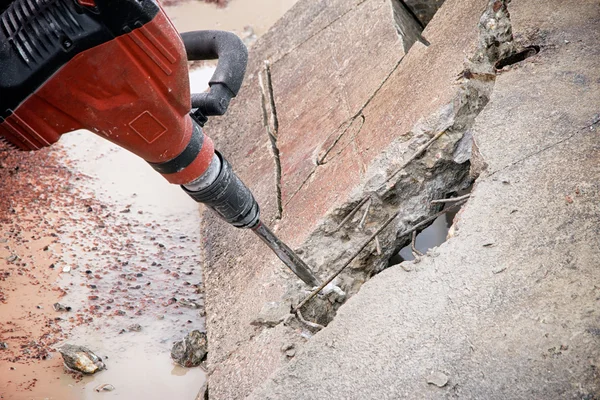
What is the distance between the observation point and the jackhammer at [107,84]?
1394mm

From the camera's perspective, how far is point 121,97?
1.53 metres

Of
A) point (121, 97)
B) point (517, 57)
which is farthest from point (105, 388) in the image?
point (517, 57)

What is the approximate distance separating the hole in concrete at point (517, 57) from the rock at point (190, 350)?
4.94 feet

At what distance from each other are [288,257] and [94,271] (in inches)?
47.1

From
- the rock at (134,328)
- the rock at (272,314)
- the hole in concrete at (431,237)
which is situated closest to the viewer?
the rock at (272,314)

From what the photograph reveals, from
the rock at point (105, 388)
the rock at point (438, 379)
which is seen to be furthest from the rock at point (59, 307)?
the rock at point (438, 379)

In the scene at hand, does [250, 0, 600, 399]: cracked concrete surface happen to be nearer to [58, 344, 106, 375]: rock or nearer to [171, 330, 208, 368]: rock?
[171, 330, 208, 368]: rock

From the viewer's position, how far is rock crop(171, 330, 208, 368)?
7.87ft

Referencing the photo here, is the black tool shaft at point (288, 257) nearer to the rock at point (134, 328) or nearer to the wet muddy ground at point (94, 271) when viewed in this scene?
the wet muddy ground at point (94, 271)

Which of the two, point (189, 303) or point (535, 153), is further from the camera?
point (189, 303)

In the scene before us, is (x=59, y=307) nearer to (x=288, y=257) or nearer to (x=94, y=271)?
(x=94, y=271)

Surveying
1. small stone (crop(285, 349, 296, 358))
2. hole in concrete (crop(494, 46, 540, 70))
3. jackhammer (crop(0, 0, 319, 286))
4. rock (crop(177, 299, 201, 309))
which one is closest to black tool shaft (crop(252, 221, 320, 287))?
jackhammer (crop(0, 0, 319, 286))

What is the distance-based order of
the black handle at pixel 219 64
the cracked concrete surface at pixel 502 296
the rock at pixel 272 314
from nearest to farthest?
1. the cracked concrete surface at pixel 502 296
2. the black handle at pixel 219 64
3. the rock at pixel 272 314

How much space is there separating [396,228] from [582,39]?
36.1 inches
